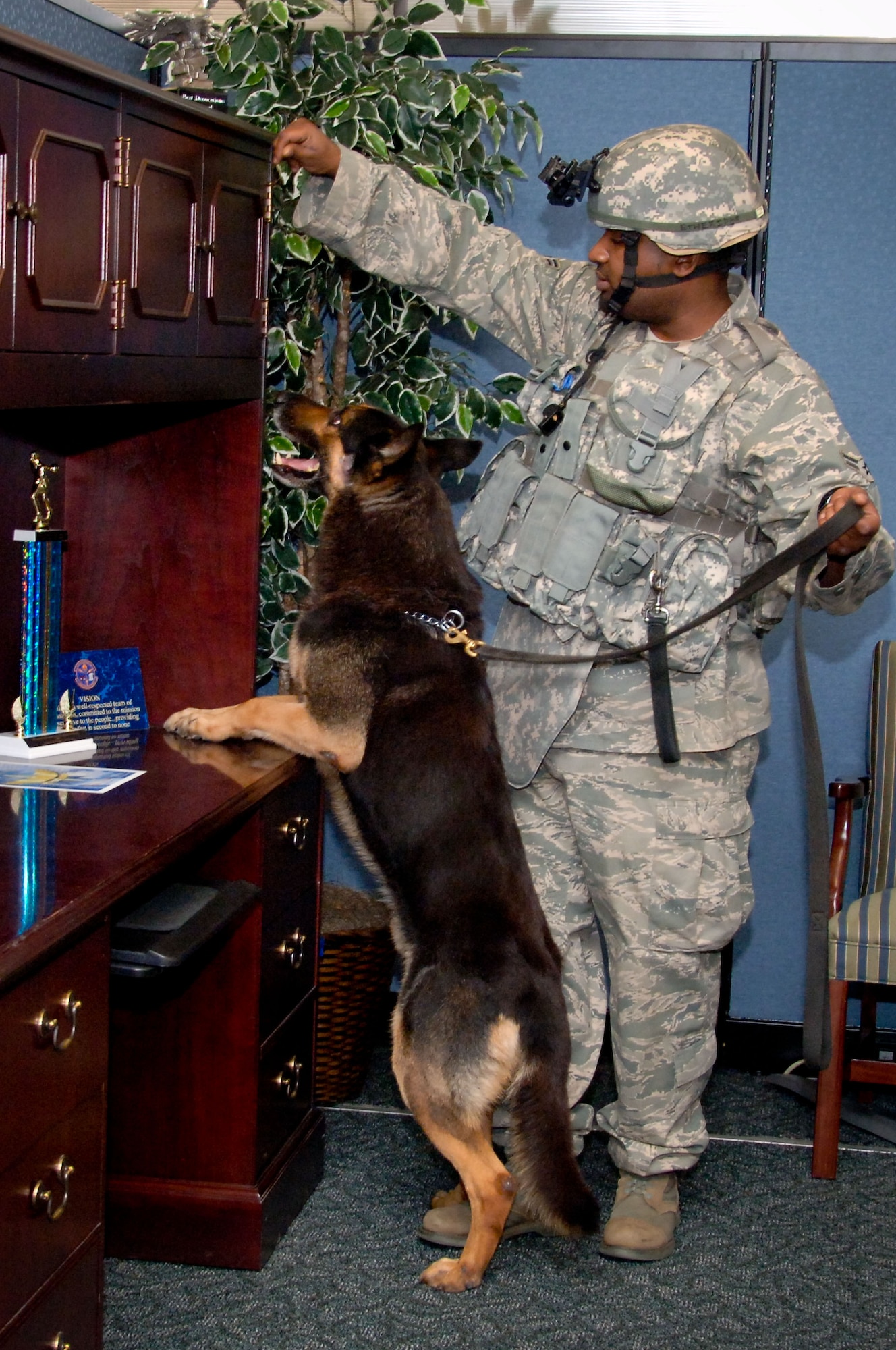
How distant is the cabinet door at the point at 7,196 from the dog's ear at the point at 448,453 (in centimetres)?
99

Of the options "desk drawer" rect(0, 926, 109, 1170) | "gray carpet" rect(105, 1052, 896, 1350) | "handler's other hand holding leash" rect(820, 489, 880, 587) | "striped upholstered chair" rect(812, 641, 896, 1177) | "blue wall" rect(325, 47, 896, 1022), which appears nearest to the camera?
"desk drawer" rect(0, 926, 109, 1170)

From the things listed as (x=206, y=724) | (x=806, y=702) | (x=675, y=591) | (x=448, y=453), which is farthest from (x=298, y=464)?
(x=806, y=702)

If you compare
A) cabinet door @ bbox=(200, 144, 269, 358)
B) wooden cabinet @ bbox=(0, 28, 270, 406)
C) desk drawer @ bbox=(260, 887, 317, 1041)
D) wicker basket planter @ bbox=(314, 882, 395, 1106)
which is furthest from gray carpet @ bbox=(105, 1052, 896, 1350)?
cabinet door @ bbox=(200, 144, 269, 358)

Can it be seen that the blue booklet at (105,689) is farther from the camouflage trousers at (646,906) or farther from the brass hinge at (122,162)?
the brass hinge at (122,162)

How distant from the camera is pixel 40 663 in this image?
238 centimetres

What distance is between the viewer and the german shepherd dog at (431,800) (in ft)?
7.75

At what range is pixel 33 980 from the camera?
1.52 meters

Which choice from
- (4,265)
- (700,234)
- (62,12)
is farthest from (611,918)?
(62,12)

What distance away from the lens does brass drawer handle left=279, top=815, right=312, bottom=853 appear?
260 cm

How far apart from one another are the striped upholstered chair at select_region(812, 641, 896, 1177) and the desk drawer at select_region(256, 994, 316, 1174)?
45.0 inches

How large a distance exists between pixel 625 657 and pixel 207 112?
1.21 meters

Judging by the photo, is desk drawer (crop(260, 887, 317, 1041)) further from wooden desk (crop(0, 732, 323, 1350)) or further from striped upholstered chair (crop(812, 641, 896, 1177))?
striped upholstered chair (crop(812, 641, 896, 1177))

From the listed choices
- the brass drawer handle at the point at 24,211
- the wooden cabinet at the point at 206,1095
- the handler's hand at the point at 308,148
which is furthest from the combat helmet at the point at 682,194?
the wooden cabinet at the point at 206,1095

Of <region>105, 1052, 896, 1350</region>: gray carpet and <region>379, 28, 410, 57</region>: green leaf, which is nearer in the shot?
<region>105, 1052, 896, 1350</region>: gray carpet
